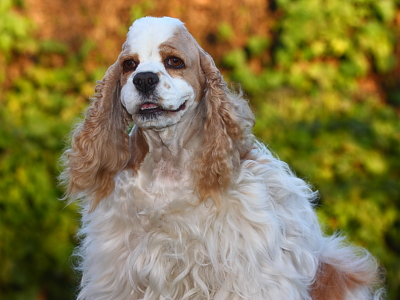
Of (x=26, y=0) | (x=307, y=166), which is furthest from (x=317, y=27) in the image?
(x=26, y=0)

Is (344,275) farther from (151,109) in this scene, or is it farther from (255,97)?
(255,97)

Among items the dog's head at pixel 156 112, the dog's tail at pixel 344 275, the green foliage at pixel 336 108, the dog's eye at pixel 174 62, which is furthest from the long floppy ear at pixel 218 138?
the green foliage at pixel 336 108

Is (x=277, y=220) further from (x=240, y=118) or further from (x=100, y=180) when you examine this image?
(x=100, y=180)

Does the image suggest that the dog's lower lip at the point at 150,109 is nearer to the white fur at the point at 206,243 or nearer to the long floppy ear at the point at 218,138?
the long floppy ear at the point at 218,138

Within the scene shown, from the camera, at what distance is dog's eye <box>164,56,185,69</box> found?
3701mm

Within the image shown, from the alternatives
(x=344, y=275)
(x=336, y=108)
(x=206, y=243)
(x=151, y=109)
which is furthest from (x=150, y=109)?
(x=336, y=108)

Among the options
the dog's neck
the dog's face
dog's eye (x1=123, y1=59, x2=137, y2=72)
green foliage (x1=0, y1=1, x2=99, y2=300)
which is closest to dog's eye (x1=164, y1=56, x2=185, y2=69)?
the dog's face

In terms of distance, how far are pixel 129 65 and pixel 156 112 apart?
343mm

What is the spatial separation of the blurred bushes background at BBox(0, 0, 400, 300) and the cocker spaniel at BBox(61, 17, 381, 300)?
240 centimetres

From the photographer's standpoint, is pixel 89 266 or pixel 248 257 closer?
pixel 248 257

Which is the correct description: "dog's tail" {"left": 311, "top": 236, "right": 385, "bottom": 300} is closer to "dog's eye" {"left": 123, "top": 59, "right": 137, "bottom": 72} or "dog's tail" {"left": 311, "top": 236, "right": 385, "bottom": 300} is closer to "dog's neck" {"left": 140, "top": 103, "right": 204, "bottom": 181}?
"dog's neck" {"left": 140, "top": 103, "right": 204, "bottom": 181}

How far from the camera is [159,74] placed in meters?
3.57

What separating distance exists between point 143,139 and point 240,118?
0.59 meters

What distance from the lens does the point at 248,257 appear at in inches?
149
